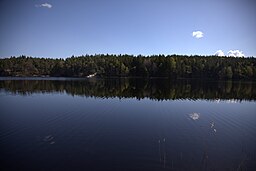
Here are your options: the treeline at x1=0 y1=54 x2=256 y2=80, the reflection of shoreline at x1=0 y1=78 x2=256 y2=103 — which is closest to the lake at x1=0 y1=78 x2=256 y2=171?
the reflection of shoreline at x1=0 y1=78 x2=256 y2=103

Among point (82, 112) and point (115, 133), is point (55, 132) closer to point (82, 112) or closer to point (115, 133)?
point (115, 133)

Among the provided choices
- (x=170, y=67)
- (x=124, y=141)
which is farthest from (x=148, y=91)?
(x=170, y=67)

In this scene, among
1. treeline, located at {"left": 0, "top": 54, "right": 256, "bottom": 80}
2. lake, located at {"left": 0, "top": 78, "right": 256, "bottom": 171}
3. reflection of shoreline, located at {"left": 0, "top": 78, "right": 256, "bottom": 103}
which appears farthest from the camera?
treeline, located at {"left": 0, "top": 54, "right": 256, "bottom": 80}

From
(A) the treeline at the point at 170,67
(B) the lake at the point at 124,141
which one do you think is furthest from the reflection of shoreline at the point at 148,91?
(A) the treeline at the point at 170,67

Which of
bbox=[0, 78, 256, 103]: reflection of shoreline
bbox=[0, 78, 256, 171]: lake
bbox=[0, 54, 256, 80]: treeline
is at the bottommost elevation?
bbox=[0, 78, 256, 103]: reflection of shoreline

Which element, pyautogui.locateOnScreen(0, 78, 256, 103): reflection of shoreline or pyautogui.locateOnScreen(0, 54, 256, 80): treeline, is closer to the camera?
pyautogui.locateOnScreen(0, 78, 256, 103): reflection of shoreline

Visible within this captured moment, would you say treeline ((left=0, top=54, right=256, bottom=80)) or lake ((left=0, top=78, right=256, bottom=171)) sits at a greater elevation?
treeline ((left=0, top=54, right=256, bottom=80))

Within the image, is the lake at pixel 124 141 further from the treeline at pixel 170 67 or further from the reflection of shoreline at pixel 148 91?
the treeline at pixel 170 67

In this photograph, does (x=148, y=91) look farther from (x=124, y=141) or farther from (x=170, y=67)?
(x=170, y=67)

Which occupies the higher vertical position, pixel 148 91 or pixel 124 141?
pixel 124 141

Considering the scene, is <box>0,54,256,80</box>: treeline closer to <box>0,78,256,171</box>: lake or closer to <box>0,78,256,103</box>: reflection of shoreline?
<box>0,78,256,103</box>: reflection of shoreline

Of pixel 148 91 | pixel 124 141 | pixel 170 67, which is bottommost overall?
pixel 148 91

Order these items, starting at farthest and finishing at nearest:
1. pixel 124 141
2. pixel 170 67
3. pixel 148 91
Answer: pixel 170 67
pixel 148 91
pixel 124 141

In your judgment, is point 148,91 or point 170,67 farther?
point 170,67
